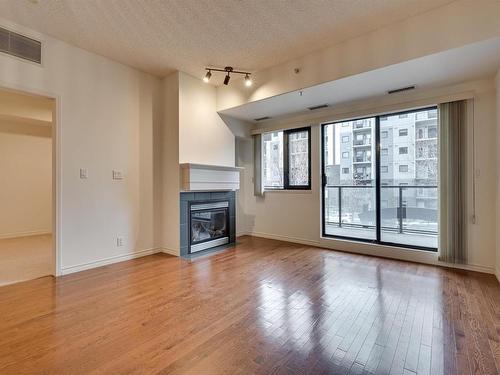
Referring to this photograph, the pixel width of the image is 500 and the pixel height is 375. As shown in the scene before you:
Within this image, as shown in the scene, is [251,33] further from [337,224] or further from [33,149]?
[33,149]

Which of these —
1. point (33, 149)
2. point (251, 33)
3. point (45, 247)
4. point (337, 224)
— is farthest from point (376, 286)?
point (33, 149)

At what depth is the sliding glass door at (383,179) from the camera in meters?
3.84

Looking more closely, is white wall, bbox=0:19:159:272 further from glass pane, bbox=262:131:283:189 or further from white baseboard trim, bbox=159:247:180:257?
glass pane, bbox=262:131:283:189

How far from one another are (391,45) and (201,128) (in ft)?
9.32

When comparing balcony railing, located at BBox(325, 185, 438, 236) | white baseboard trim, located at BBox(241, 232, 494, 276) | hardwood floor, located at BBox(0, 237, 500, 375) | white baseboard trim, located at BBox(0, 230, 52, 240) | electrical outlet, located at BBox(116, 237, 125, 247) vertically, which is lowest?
hardwood floor, located at BBox(0, 237, 500, 375)

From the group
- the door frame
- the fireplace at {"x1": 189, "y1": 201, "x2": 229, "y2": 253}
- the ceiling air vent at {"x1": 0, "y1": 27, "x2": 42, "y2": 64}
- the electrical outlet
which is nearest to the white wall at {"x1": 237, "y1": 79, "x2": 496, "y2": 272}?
the fireplace at {"x1": 189, "y1": 201, "x2": 229, "y2": 253}

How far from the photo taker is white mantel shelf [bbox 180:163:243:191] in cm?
396

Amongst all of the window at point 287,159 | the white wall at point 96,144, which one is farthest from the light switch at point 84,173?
the window at point 287,159

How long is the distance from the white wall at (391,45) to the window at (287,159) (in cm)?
136

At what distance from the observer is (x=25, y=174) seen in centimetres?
564

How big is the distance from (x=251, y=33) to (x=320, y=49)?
97 cm

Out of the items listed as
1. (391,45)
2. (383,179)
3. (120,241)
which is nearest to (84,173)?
(120,241)

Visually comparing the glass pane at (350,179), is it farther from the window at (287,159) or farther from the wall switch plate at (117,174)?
the wall switch plate at (117,174)

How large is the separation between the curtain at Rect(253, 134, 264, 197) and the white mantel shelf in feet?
2.55
